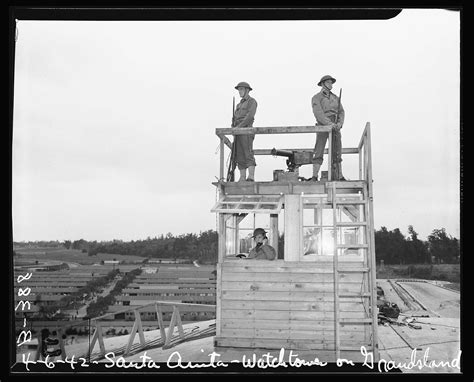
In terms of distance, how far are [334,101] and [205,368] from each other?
282 inches

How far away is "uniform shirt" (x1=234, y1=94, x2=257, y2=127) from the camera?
37.0 ft

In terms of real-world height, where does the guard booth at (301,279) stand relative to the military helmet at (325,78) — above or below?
below

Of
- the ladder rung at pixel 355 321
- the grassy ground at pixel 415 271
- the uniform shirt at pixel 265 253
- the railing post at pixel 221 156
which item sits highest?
the railing post at pixel 221 156

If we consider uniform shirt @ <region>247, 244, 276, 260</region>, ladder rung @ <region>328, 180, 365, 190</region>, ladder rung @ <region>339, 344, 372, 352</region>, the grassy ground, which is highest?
ladder rung @ <region>328, 180, 365, 190</region>

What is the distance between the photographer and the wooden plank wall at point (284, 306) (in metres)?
9.96

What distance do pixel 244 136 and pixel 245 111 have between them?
0.66 m

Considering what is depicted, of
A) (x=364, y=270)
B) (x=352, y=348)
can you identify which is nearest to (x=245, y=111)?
(x=364, y=270)

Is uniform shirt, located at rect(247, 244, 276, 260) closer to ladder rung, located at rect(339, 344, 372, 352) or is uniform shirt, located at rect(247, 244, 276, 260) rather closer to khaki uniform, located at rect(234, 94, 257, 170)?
khaki uniform, located at rect(234, 94, 257, 170)

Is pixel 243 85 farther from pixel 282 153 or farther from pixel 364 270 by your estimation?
pixel 364 270

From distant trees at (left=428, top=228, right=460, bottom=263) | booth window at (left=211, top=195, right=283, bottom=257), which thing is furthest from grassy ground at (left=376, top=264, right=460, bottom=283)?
booth window at (left=211, top=195, right=283, bottom=257)

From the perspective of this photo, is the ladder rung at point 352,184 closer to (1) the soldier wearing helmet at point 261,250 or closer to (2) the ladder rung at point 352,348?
(1) the soldier wearing helmet at point 261,250

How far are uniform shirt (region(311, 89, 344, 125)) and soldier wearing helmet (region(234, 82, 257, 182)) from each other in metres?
1.59

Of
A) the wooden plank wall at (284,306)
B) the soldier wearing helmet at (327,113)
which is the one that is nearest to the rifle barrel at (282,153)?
the soldier wearing helmet at (327,113)

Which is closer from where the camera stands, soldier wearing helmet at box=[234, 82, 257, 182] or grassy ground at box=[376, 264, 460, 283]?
soldier wearing helmet at box=[234, 82, 257, 182]
